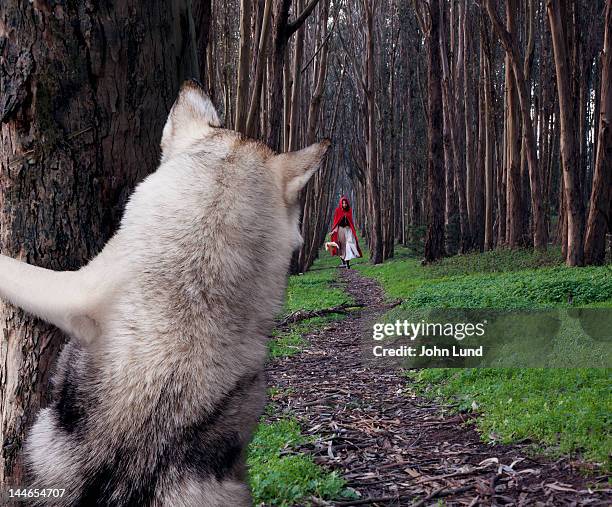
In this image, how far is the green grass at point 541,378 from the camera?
5.59 meters

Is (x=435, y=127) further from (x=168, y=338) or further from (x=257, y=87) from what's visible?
(x=168, y=338)

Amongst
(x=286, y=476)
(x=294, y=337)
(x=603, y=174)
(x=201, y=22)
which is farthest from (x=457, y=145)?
(x=286, y=476)

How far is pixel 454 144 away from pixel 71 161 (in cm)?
2344

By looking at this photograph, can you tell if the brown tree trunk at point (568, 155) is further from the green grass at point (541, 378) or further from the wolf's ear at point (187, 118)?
the wolf's ear at point (187, 118)

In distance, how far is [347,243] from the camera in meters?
23.0

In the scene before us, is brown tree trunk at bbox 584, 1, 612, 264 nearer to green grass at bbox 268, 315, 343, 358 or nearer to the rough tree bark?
the rough tree bark

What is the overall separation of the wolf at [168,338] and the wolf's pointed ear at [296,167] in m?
0.10

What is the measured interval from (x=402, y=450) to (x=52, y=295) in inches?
169

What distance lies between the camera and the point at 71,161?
2770 mm

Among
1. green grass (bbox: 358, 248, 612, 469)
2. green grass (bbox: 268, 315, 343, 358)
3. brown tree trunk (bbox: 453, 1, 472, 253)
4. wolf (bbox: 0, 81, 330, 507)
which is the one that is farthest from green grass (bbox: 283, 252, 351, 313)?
wolf (bbox: 0, 81, 330, 507)

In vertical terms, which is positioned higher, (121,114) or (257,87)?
(257,87)

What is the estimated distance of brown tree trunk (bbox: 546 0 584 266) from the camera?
15844 millimetres

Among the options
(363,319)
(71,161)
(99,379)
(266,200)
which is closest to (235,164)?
(266,200)

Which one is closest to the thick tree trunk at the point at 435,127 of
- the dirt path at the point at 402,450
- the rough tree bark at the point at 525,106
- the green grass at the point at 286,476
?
the rough tree bark at the point at 525,106
